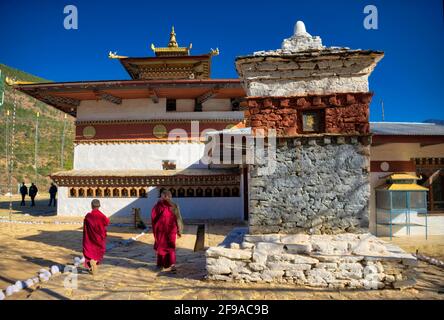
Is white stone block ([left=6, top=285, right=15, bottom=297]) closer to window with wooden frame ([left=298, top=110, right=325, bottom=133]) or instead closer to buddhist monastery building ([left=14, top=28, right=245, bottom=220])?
window with wooden frame ([left=298, top=110, right=325, bottom=133])

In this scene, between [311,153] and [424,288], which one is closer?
[424,288]

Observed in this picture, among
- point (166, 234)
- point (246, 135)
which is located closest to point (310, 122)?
point (166, 234)

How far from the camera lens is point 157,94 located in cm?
1380

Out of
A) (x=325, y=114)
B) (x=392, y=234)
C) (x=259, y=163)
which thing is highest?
(x=325, y=114)

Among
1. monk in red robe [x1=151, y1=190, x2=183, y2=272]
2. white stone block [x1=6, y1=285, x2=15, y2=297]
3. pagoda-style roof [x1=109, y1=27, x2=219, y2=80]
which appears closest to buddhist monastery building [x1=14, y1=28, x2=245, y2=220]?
pagoda-style roof [x1=109, y1=27, x2=219, y2=80]

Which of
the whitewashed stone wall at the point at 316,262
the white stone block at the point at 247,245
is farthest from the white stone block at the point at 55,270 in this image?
the white stone block at the point at 247,245

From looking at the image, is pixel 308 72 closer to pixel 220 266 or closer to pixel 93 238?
pixel 220 266

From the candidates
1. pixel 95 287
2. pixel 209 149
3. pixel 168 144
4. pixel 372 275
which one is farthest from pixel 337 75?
pixel 168 144

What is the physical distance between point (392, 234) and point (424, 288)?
5745 mm

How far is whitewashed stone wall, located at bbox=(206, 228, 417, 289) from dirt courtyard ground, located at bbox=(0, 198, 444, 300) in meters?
0.14

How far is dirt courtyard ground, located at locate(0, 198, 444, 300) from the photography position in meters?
4.02

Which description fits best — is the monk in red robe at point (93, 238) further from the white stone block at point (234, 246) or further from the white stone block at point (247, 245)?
the white stone block at point (247, 245)
